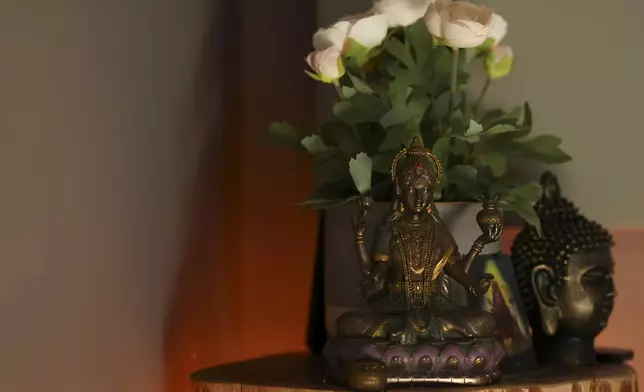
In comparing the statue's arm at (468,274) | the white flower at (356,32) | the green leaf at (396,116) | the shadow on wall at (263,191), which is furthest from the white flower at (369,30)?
the shadow on wall at (263,191)

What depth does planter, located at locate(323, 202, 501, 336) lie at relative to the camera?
1.00m

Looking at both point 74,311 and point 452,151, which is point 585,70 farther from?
point 74,311

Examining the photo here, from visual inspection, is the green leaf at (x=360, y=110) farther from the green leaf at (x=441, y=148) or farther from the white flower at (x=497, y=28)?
the white flower at (x=497, y=28)

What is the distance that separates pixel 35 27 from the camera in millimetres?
739

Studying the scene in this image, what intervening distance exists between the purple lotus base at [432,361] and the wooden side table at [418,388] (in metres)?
0.01

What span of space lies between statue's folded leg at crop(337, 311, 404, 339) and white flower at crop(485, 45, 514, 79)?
16.6 inches

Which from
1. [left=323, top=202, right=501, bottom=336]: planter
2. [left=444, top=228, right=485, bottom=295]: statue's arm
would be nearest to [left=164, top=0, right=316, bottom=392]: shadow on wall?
[left=323, top=202, right=501, bottom=336]: planter

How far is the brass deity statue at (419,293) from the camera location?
85 centimetres

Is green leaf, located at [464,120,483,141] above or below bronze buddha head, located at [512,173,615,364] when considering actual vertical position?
above

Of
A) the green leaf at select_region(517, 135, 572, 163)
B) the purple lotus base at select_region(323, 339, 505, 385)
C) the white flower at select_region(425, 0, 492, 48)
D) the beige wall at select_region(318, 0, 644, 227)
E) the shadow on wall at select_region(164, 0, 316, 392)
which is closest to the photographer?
the purple lotus base at select_region(323, 339, 505, 385)

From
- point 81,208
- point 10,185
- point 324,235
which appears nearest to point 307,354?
point 324,235

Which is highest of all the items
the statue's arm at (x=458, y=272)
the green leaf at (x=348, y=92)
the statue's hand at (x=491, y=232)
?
the green leaf at (x=348, y=92)

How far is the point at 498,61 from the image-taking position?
110 centimetres

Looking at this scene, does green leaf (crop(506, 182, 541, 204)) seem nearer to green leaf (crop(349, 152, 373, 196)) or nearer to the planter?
the planter
